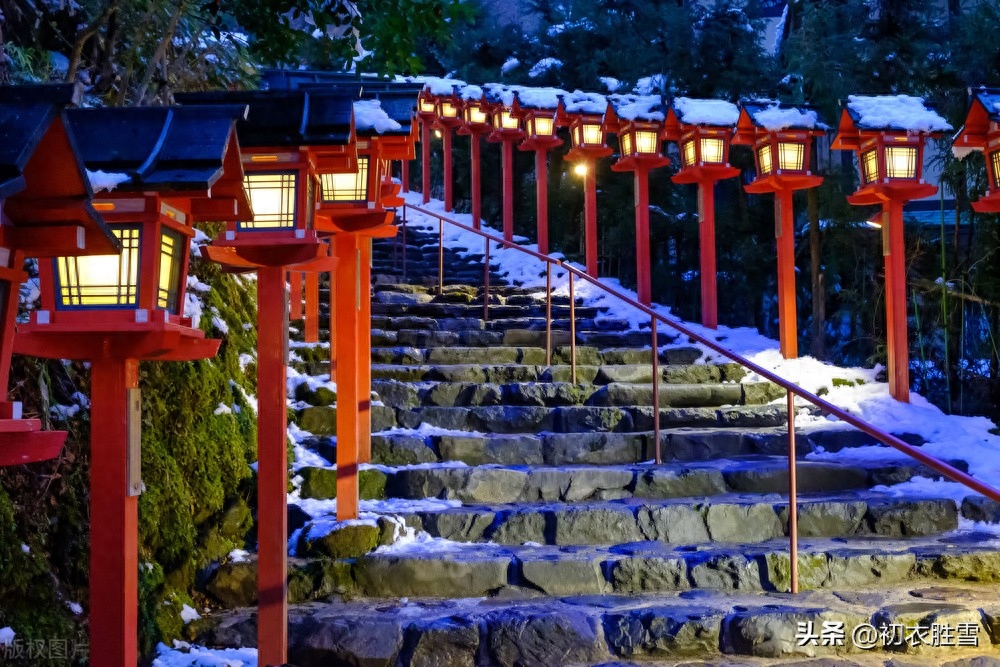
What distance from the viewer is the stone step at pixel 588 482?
6.14 metres

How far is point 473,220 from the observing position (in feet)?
57.4

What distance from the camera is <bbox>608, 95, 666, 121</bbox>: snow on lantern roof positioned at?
446 inches

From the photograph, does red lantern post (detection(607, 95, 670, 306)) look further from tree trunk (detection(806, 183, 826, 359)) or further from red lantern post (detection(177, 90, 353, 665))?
red lantern post (detection(177, 90, 353, 665))

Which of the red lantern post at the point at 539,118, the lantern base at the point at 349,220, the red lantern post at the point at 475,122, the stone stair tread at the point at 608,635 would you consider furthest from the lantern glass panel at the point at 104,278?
the red lantern post at the point at 475,122

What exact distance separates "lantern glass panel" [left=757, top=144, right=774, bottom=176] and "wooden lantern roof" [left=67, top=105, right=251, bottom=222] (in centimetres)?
770

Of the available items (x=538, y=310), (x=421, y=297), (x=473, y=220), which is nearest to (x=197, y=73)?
(x=421, y=297)

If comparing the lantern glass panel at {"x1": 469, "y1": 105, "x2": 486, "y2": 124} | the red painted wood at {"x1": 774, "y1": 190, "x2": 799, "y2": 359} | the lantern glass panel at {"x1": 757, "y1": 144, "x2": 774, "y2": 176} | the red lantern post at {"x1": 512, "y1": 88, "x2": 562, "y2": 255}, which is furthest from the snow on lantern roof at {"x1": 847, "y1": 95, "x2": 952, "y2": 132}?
the lantern glass panel at {"x1": 469, "y1": 105, "x2": 486, "y2": 124}

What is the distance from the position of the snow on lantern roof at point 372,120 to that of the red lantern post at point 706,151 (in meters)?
5.11

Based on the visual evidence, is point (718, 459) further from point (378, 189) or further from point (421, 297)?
point (421, 297)

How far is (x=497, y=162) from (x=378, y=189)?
15173 millimetres

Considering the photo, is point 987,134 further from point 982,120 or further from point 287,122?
point 287,122

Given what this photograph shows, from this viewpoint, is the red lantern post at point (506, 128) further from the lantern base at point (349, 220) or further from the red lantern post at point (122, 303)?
the red lantern post at point (122, 303)

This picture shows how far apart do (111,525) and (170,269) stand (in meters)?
0.99

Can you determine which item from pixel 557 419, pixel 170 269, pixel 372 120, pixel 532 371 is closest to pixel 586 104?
pixel 532 371
